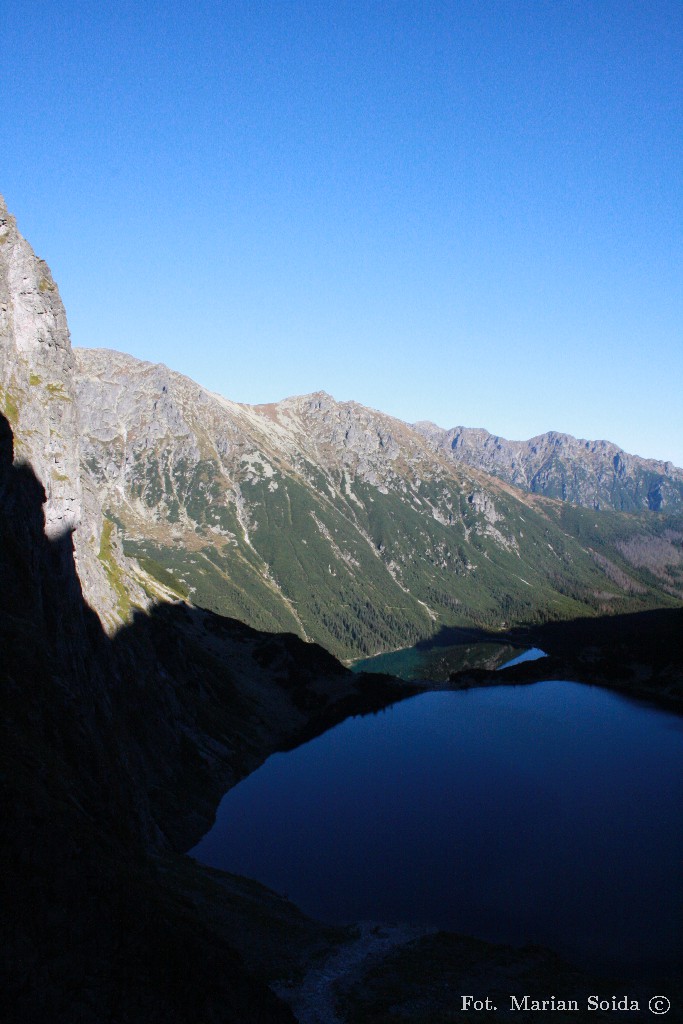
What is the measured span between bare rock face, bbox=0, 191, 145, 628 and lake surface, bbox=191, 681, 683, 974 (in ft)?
198

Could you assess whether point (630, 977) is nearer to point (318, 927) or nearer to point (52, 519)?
point (318, 927)

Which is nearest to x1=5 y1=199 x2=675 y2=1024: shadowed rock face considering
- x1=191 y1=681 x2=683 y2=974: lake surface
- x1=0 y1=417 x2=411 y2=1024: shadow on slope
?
x1=0 y1=417 x2=411 y2=1024: shadow on slope

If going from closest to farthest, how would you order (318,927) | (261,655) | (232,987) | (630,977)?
(232,987)
(630,977)
(318,927)
(261,655)

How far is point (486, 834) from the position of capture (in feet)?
331

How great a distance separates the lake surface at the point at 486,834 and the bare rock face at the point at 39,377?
60307 mm

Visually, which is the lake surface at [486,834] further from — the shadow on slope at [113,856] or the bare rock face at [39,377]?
the bare rock face at [39,377]

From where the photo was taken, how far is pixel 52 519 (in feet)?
244

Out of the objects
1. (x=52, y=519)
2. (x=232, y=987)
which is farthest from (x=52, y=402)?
(x=232, y=987)

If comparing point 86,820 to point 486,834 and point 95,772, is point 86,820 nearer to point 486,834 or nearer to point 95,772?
point 95,772

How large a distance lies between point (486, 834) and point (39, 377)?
323 ft

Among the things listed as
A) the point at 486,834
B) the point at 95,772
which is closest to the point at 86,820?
the point at 95,772

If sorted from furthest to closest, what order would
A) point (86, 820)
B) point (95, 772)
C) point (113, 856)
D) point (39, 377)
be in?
point (39, 377) → point (95, 772) → point (86, 820) → point (113, 856)

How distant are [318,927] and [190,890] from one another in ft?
56.3

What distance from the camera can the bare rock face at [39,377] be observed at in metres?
72.5
